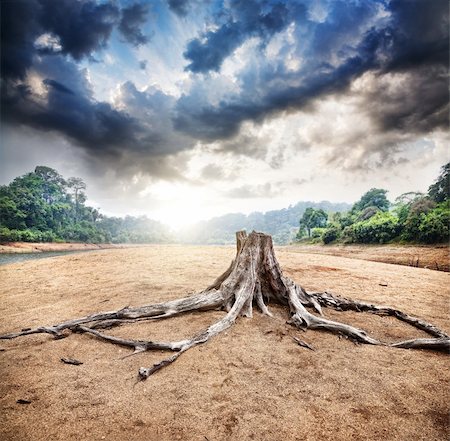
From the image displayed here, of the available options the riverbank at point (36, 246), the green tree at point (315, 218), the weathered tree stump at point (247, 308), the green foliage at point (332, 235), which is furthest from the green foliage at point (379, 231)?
the riverbank at point (36, 246)

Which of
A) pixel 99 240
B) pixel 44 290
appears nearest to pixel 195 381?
pixel 44 290

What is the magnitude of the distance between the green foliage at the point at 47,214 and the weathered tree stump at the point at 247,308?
4636cm

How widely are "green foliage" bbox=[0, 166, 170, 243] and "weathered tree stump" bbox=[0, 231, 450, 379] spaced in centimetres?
4636

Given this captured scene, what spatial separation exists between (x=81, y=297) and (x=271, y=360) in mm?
6379

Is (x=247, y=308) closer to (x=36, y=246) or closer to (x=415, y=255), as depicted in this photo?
(x=415, y=255)

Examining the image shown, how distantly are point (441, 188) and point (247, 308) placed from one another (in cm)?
4365

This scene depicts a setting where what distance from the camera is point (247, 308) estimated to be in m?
5.86

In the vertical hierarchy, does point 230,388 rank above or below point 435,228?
below

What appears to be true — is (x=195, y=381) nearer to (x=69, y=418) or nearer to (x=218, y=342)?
(x=218, y=342)

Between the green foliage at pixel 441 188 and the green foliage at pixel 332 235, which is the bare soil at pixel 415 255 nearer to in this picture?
the green foliage at pixel 332 235

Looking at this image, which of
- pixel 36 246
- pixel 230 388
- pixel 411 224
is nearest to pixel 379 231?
pixel 411 224

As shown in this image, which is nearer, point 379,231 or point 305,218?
point 379,231

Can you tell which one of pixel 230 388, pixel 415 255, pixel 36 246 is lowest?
pixel 415 255

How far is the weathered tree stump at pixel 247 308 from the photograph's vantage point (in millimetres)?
4387
